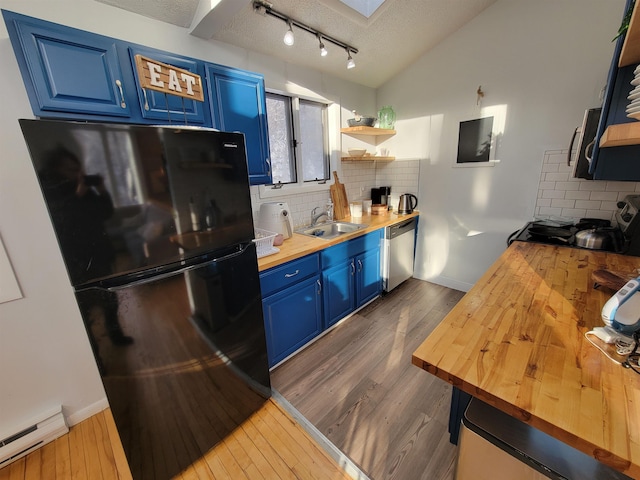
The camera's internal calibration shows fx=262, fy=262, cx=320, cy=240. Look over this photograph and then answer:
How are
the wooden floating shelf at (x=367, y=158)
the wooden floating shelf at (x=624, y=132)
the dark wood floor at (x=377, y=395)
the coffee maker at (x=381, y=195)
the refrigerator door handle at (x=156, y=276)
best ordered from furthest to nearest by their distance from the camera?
the coffee maker at (x=381, y=195), the wooden floating shelf at (x=367, y=158), the dark wood floor at (x=377, y=395), the refrigerator door handle at (x=156, y=276), the wooden floating shelf at (x=624, y=132)

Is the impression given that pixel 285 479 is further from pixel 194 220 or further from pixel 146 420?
pixel 194 220

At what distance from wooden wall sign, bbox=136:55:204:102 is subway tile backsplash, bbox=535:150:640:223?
2.76 m

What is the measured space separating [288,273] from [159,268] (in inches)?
34.4

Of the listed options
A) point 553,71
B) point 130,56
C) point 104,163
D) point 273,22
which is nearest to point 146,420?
point 104,163

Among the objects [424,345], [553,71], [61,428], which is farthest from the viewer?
[553,71]

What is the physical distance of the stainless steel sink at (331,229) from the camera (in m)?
2.58

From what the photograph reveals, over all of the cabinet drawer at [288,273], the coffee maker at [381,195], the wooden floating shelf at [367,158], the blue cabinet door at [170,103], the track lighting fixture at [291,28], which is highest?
the track lighting fixture at [291,28]

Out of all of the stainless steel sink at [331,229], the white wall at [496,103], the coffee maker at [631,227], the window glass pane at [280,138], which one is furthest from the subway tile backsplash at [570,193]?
the window glass pane at [280,138]

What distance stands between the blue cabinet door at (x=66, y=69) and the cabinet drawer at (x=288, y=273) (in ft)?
3.81

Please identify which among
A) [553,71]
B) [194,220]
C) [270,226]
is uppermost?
[553,71]

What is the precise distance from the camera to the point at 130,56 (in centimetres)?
129

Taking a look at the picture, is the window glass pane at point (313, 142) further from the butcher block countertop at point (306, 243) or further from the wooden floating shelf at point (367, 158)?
the butcher block countertop at point (306, 243)

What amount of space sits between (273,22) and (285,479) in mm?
2768

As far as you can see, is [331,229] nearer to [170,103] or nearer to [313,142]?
[313,142]
